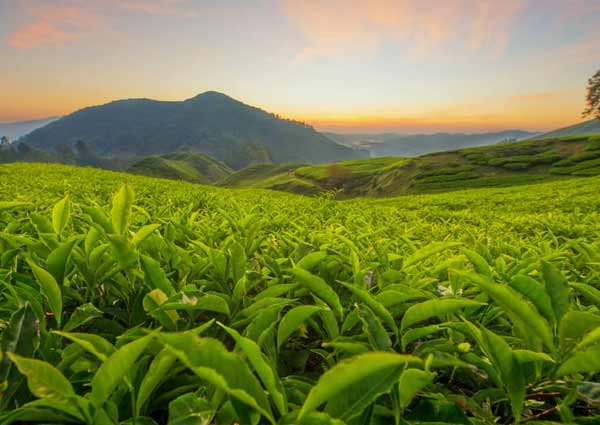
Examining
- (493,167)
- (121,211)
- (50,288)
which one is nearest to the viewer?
(50,288)

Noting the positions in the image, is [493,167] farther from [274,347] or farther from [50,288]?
[50,288]

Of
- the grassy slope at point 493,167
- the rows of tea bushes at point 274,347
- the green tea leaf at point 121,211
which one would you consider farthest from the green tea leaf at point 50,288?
the grassy slope at point 493,167

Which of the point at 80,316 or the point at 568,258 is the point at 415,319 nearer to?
the point at 80,316

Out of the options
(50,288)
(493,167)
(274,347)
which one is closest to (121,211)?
(50,288)

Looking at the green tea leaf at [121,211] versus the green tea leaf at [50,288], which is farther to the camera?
the green tea leaf at [121,211]

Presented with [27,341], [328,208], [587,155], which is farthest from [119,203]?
[587,155]

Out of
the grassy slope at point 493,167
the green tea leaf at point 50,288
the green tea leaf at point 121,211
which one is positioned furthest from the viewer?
the grassy slope at point 493,167

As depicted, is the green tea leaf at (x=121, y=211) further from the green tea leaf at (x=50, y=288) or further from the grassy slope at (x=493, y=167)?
the grassy slope at (x=493, y=167)

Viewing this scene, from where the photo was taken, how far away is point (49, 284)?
106 centimetres

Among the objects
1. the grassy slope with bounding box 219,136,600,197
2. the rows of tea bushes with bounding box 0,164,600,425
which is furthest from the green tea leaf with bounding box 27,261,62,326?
the grassy slope with bounding box 219,136,600,197

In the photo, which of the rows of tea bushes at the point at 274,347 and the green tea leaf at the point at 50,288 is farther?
the green tea leaf at the point at 50,288

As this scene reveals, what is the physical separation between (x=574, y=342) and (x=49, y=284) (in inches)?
57.5

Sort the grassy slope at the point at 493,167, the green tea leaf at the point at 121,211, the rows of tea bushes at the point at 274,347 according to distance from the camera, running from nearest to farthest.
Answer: the rows of tea bushes at the point at 274,347
the green tea leaf at the point at 121,211
the grassy slope at the point at 493,167

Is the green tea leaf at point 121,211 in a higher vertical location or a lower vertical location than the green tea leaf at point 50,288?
higher
